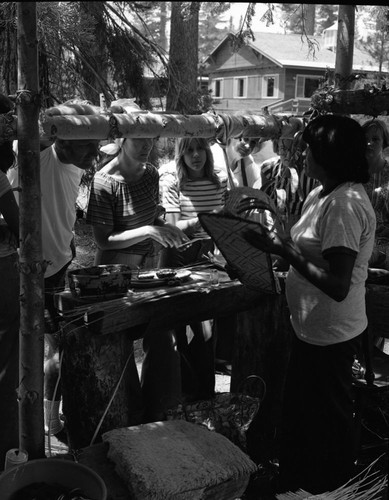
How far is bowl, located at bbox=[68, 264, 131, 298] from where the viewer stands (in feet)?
10.1

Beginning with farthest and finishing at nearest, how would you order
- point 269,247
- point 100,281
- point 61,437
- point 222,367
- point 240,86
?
point 240,86
point 222,367
point 61,437
point 100,281
point 269,247

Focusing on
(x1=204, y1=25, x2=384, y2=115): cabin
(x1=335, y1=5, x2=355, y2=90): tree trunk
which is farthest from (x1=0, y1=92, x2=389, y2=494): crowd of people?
(x1=204, y1=25, x2=384, y2=115): cabin

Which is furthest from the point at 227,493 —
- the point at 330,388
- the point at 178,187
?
the point at 178,187

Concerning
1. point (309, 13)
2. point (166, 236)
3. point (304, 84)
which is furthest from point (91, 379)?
point (304, 84)

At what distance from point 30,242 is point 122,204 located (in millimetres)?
1563

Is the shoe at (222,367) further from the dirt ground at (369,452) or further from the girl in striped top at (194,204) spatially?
the dirt ground at (369,452)

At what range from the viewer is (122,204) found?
12.5 ft

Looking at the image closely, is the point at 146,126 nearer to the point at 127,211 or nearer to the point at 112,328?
the point at 127,211

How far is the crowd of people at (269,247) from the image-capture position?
262 centimetres

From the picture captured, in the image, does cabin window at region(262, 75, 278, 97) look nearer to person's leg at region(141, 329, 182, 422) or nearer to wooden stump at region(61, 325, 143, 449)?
person's leg at region(141, 329, 182, 422)

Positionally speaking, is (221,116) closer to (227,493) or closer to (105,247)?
(105,247)

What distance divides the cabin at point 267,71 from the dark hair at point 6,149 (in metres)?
28.9

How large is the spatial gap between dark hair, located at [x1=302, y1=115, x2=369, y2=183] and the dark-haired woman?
1372mm

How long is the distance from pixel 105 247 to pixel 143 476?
1.71m
